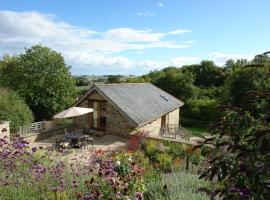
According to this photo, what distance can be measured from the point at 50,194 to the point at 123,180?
1.37 meters

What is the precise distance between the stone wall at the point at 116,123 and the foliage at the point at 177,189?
38.5 ft

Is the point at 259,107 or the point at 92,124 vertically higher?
the point at 259,107

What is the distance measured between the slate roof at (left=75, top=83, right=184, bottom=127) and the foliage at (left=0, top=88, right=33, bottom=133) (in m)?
3.70

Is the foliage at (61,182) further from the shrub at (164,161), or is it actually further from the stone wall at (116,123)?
the stone wall at (116,123)

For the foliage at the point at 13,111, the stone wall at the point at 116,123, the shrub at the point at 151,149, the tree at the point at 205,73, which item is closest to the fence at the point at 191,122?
the stone wall at the point at 116,123

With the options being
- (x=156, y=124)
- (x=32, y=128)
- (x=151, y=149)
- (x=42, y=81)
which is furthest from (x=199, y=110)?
(x=151, y=149)

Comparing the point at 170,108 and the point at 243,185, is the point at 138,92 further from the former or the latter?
the point at 243,185

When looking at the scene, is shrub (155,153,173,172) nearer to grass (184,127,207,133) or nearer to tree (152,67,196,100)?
grass (184,127,207,133)

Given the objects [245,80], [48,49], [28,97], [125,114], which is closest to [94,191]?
[125,114]

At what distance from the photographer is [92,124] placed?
20578mm

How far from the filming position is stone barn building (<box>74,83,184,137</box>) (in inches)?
725

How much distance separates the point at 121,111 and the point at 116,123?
1078 mm

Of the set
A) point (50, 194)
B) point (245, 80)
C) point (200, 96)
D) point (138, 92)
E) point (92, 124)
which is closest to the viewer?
point (50, 194)

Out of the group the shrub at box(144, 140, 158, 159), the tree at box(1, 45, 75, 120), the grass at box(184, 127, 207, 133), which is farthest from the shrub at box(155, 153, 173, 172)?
the grass at box(184, 127, 207, 133)
